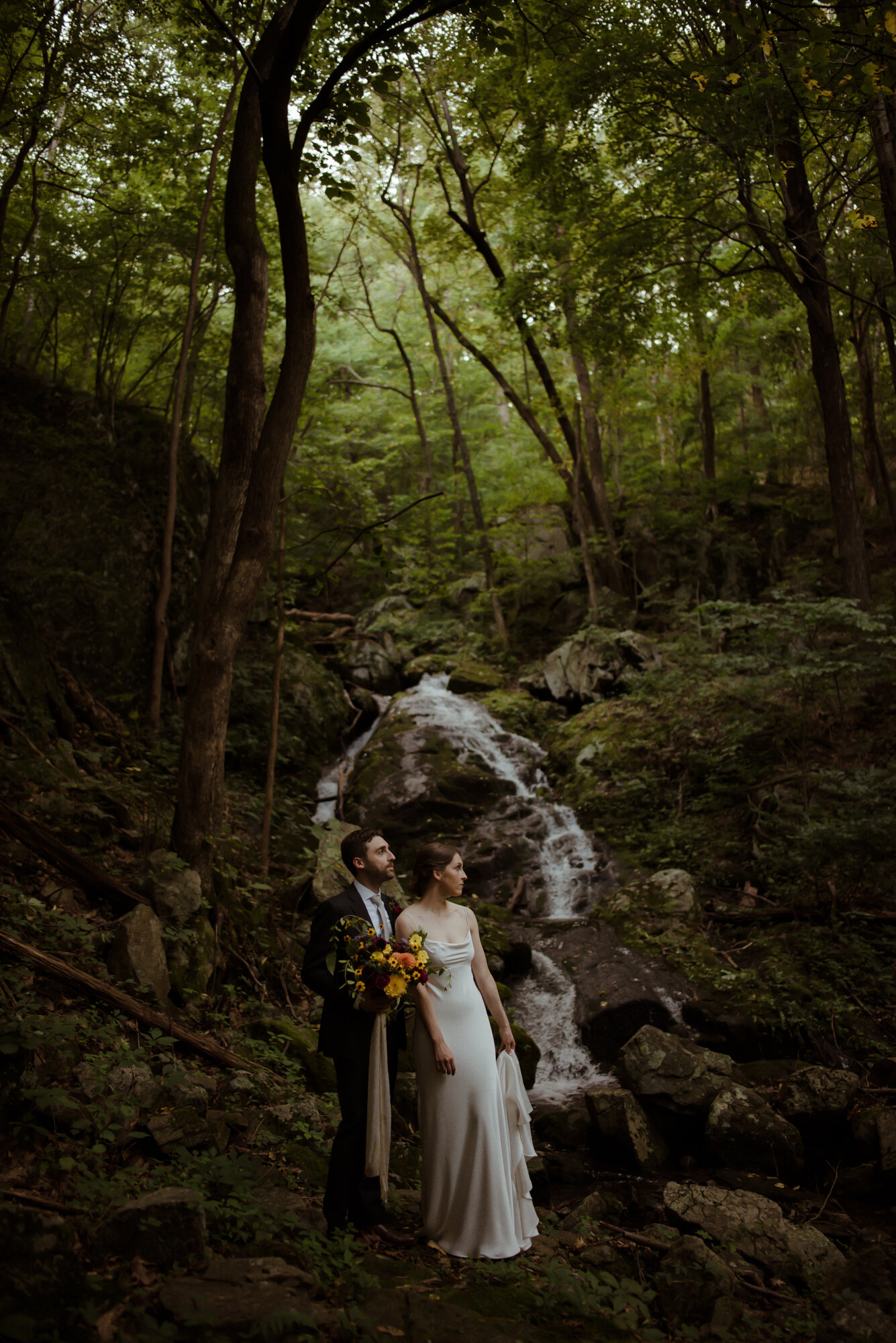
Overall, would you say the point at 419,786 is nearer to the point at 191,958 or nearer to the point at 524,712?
the point at 524,712

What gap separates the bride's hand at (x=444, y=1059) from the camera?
3.48m

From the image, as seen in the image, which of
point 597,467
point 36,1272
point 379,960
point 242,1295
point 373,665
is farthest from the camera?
point 597,467

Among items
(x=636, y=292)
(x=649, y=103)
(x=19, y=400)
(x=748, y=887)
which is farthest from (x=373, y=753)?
(x=649, y=103)

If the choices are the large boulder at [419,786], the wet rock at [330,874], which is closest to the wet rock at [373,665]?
the large boulder at [419,786]

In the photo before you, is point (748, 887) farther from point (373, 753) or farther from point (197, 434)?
point (197, 434)

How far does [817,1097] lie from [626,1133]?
1.41 metres

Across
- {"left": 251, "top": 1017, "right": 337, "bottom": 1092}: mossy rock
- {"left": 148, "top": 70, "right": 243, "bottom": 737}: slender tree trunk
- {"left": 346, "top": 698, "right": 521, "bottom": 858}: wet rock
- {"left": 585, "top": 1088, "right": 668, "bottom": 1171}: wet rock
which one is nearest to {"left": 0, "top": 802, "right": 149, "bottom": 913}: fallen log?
{"left": 251, "top": 1017, "right": 337, "bottom": 1092}: mossy rock

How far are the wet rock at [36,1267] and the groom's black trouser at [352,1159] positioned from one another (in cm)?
140

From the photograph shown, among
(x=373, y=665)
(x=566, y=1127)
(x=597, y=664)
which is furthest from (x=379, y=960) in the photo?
(x=373, y=665)

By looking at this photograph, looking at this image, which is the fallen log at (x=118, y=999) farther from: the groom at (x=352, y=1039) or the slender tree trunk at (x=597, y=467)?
the slender tree trunk at (x=597, y=467)

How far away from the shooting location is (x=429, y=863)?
3836 mm

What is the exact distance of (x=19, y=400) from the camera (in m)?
9.86

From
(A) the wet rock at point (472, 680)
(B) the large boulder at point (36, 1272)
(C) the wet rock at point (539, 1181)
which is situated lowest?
(C) the wet rock at point (539, 1181)

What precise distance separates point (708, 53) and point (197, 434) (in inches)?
391
